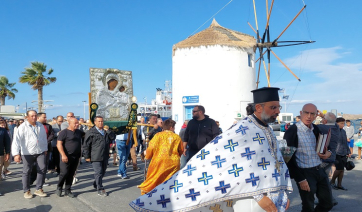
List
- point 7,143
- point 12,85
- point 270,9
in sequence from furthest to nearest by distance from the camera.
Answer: point 12,85, point 270,9, point 7,143

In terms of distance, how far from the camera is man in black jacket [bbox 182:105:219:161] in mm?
6645

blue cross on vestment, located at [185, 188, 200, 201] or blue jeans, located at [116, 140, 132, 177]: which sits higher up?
blue cross on vestment, located at [185, 188, 200, 201]

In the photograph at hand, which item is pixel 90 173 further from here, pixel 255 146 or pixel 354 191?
pixel 255 146

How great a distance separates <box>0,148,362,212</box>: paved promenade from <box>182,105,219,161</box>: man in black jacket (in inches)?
69.0

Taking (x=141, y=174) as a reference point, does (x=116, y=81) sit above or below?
above

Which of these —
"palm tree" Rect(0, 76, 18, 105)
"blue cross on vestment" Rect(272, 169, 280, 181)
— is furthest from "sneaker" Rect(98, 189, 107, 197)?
"palm tree" Rect(0, 76, 18, 105)

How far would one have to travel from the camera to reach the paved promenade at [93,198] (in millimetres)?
6352

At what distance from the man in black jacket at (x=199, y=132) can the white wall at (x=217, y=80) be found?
47.4 feet

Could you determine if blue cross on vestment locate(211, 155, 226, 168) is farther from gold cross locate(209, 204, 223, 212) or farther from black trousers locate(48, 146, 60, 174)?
black trousers locate(48, 146, 60, 174)

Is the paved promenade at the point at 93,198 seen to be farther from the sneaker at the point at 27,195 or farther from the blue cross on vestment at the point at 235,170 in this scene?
the blue cross on vestment at the point at 235,170

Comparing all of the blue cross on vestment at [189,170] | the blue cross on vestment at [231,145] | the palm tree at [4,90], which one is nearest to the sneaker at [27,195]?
the blue cross on vestment at [189,170]

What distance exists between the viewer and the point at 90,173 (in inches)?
419

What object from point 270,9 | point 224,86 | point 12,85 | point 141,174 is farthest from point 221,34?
point 12,85

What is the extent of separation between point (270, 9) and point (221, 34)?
838 centimetres
